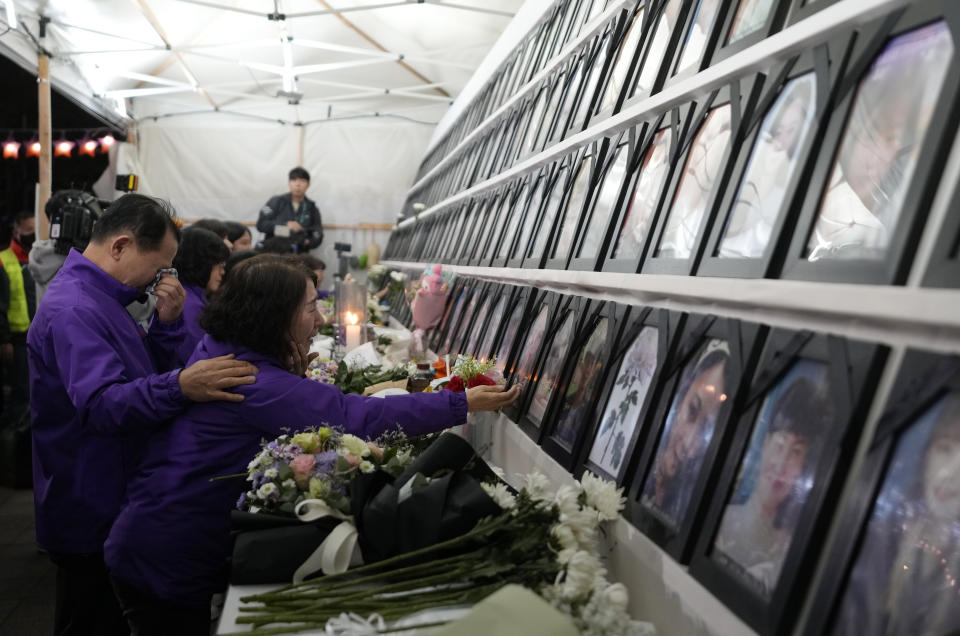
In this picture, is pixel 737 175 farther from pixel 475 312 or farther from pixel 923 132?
pixel 475 312

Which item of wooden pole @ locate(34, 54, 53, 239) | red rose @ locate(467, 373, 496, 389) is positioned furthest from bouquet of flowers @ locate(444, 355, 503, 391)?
wooden pole @ locate(34, 54, 53, 239)

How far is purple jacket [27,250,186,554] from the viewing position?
259 centimetres

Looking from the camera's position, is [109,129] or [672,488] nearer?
[672,488]

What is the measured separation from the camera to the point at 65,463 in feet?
8.99

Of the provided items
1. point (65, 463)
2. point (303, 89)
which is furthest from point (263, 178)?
point (65, 463)

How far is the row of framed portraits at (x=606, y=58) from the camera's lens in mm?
1964

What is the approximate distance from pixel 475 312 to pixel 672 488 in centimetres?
229

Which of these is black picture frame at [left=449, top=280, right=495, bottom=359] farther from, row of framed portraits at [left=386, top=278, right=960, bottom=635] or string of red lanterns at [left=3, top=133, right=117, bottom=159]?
string of red lanterns at [left=3, top=133, right=117, bottom=159]

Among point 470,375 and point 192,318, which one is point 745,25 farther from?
point 192,318

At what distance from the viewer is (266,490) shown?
202 centimetres

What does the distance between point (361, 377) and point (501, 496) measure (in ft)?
6.63

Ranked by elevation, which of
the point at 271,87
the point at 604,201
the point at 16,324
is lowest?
the point at 16,324

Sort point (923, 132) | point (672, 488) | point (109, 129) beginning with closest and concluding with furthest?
point (923, 132)
point (672, 488)
point (109, 129)

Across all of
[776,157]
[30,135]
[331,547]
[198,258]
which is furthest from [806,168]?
[30,135]
